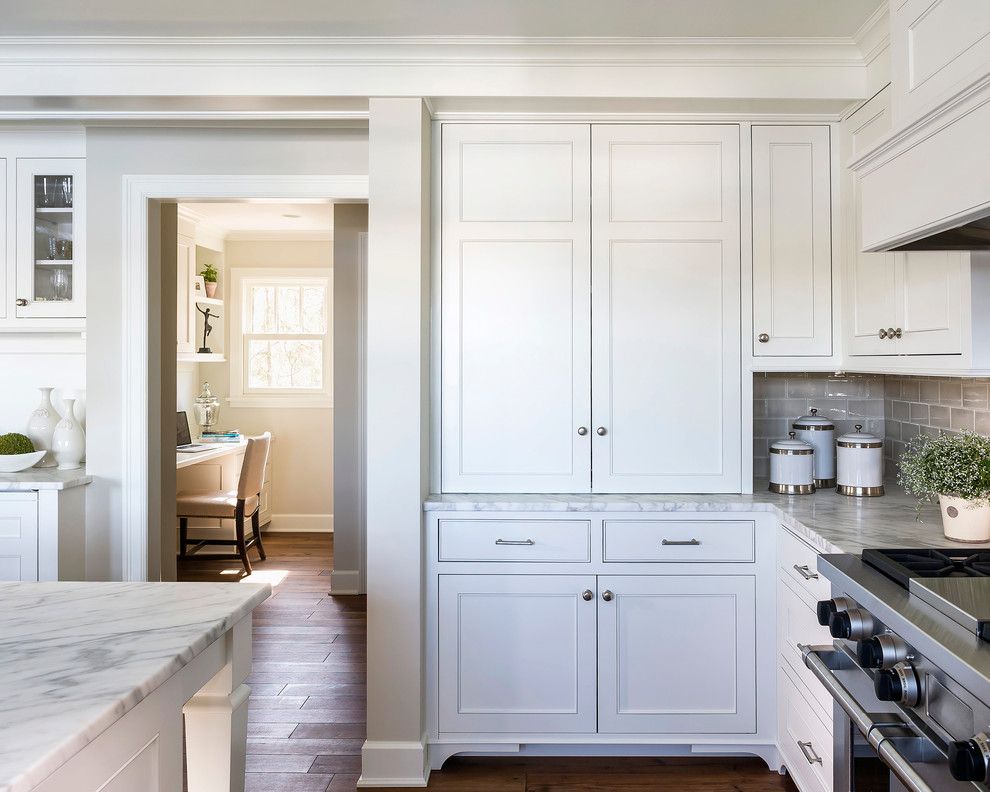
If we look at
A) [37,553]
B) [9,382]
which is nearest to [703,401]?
[37,553]

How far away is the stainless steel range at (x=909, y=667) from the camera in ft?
3.90

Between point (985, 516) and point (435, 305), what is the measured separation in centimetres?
183

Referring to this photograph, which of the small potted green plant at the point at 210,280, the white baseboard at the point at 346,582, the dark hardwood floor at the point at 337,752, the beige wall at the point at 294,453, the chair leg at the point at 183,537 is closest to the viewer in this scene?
the dark hardwood floor at the point at 337,752

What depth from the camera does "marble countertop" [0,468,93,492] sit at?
2785 millimetres

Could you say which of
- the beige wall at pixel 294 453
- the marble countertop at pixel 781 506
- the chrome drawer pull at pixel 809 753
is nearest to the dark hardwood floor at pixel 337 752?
the chrome drawer pull at pixel 809 753

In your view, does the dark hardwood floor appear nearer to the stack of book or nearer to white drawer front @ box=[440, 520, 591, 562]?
white drawer front @ box=[440, 520, 591, 562]

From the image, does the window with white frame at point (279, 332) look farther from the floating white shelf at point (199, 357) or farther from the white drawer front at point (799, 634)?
the white drawer front at point (799, 634)

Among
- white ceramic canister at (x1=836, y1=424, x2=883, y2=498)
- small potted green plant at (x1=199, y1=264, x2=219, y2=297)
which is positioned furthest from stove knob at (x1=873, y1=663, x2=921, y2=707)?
small potted green plant at (x1=199, y1=264, x2=219, y2=297)

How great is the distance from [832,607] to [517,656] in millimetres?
1201

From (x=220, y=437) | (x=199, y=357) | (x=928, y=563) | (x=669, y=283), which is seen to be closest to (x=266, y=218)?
(x=199, y=357)

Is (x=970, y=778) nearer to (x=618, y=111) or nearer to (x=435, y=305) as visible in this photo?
(x=435, y=305)

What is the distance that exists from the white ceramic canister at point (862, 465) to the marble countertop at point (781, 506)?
4 cm

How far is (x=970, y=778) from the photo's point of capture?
3.60 feet

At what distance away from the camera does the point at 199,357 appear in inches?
222
